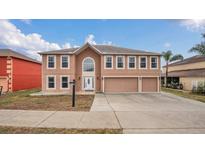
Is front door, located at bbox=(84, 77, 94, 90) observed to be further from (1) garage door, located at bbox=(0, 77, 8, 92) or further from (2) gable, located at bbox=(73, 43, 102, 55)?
(1) garage door, located at bbox=(0, 77, 8, 92)

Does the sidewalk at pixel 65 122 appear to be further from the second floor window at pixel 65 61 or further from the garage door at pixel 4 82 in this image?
the garage door at pixel 4 82

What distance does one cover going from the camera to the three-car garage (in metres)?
20.7

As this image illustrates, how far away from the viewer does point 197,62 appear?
95.1 feet

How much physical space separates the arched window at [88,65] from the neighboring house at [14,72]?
32.4 feet

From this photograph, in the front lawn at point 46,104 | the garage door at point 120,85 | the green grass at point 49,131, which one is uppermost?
the garage door at point 120,85

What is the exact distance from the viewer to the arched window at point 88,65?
20797 millimetres

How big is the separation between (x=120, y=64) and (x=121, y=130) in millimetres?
15048

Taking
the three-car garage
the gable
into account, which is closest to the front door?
the three-car garage

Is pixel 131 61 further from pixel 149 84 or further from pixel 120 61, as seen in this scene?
pixel 149 84

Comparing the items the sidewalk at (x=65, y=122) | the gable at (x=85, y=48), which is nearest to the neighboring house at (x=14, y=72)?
the gable at (x=85, y=48)

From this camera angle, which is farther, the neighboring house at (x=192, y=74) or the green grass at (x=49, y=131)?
the neighboring house at (x=192, y=74)

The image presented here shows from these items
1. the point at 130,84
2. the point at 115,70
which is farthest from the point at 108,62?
the point at 130,84

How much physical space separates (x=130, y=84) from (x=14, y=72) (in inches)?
620
